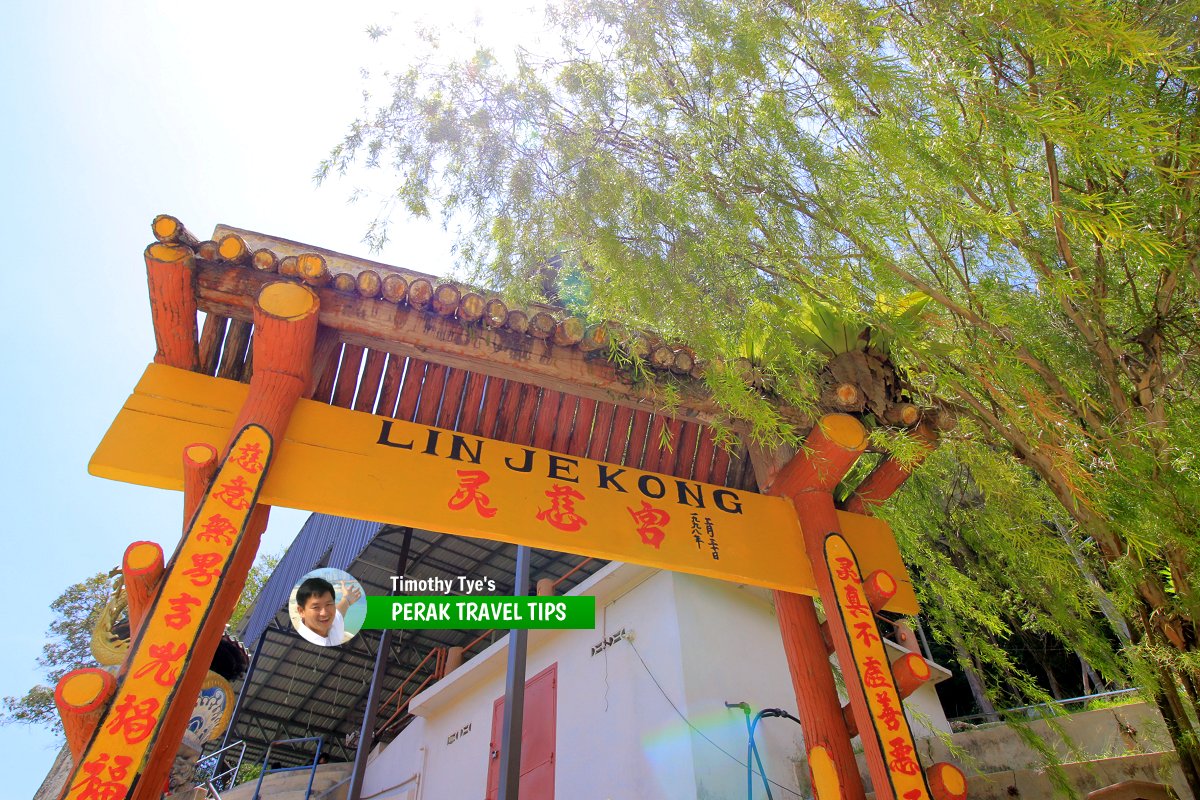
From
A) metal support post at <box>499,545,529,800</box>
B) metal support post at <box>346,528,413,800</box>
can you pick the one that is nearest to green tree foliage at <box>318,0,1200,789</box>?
metal support post at <box>499,545,529,800</box>

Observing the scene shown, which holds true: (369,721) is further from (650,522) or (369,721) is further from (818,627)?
(818,627)

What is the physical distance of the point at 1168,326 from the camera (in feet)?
11.0

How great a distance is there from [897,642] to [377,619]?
20.0ft

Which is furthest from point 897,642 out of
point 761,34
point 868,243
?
point 761,34

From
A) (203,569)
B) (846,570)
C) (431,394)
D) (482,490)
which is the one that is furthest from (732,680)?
(203,569)

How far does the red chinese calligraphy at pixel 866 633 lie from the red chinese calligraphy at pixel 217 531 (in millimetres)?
2579

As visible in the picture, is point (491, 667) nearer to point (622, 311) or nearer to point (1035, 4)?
point (622, 311)

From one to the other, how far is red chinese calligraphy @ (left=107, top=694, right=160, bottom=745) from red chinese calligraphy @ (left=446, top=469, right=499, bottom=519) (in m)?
1.25

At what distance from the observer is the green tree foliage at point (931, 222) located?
2.90 meters

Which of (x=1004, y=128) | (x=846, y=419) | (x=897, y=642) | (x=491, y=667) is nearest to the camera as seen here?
(x=1004, y=128)

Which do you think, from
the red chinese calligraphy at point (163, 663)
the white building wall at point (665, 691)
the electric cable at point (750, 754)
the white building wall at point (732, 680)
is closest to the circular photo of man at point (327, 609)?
the white building wall at point (665, 691)

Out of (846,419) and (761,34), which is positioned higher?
(761,34)

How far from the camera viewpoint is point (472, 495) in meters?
3.17

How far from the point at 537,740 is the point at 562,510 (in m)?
5.36
